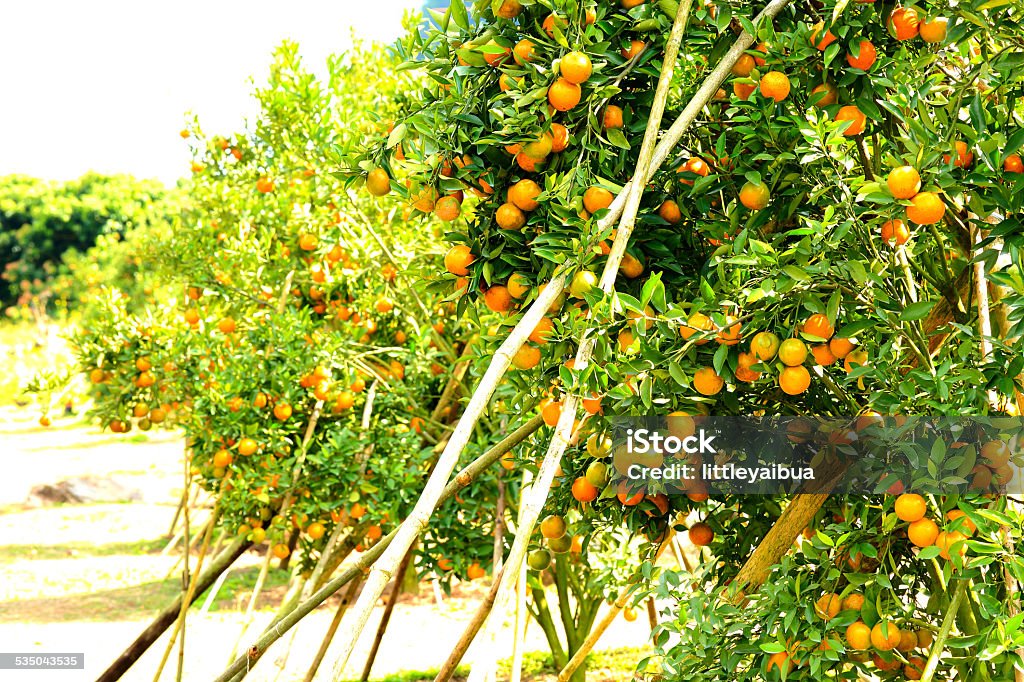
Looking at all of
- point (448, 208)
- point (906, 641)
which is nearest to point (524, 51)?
point (448, 208)

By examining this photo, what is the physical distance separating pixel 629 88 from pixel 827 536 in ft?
2.70

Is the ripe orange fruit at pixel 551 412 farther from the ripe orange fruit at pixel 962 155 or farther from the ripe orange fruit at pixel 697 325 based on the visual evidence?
the ripe orange fruit at pixel 962 155

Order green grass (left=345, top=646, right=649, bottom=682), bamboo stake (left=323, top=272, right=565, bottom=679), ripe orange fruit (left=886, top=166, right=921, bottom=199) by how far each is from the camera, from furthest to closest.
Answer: green grass (left=345, top=646, right=649, bottom=682)
ripe orange fruit (left=886, top=166, right=921, bottom=199)
bamboo stake (left=323, top=272, right=565, bottom=679)

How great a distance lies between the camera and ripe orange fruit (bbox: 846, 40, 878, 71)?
1.35m

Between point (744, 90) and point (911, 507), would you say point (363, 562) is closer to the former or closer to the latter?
point (911, 507)

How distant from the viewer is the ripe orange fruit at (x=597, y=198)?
4.59ft

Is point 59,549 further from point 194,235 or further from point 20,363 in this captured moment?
point 20,363

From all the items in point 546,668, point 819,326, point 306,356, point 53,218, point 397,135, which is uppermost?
point 53,218

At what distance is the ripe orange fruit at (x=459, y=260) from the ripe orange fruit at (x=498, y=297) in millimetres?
60

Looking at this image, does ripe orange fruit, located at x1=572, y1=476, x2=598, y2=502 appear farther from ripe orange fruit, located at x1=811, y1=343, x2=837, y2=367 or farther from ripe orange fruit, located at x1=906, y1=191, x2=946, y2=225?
ripe orange fruit, located at x1=906, y1=191, x2=946, y2=225

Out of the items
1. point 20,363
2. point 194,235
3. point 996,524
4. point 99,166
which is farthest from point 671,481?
point 99,166

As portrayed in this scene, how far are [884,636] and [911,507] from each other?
23 cm

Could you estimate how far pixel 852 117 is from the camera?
4.57 ft

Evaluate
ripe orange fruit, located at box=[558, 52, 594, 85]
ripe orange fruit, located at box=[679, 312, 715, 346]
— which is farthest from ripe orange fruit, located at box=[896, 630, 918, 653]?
ripe orange fruit, located at box=[558, 52, 594, 85]
